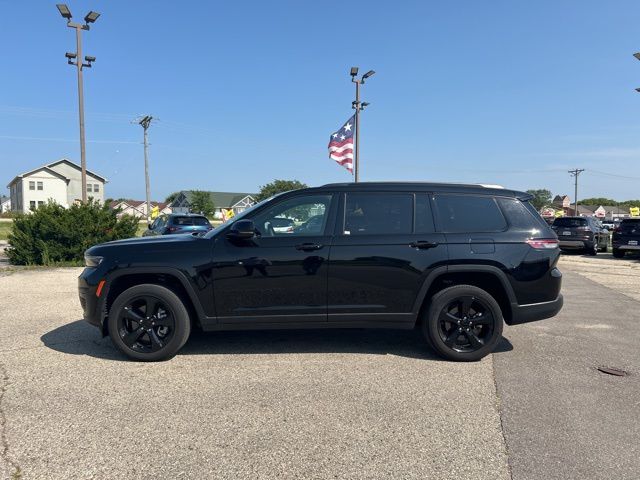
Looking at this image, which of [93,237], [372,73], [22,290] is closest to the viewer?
[22,290]

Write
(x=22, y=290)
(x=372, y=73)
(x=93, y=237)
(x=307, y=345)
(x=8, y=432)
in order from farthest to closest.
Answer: (x=372, y=73) → (x=93, y=237) → (x=22, y=290) → (x=307, y=345) → (x=8, y=432)

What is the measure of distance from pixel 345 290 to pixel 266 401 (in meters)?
1.39

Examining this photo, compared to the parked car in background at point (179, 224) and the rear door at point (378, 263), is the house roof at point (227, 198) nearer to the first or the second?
the parked car in background at point (179, 224)

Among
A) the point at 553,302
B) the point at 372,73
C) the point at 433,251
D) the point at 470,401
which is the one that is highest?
the point at 372,73

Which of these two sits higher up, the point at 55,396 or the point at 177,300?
the point at 177,300

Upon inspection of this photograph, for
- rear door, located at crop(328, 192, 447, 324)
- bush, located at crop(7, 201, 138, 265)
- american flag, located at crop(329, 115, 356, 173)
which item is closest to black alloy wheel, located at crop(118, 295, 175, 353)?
rear door, located at crop(328, 192, 447, 324)

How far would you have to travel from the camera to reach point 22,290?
8945 mm

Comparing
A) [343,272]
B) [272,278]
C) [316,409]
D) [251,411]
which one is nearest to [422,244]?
[343,272]

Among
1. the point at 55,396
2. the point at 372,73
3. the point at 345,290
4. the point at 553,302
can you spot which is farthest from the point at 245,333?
the point at 372,73

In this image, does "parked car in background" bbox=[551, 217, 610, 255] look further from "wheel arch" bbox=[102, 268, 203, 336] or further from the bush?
"wheel arch" bbox=[102, 268, 203, 336]

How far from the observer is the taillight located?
487cm

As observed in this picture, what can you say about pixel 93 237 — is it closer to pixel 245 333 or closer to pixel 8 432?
pixel 245 333

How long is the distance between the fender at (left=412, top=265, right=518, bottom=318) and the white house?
238 ft

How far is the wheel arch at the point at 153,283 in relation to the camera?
4.67 meters
